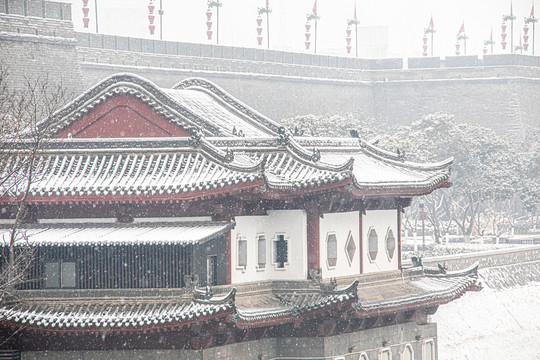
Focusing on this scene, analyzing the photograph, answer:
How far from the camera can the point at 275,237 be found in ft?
77.3

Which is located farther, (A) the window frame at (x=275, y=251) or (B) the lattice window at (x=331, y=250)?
(B) the lattice window at (x=331, y=250)

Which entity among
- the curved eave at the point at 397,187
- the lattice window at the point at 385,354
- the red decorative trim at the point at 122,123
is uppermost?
the red decorative trim at the point at 122,123

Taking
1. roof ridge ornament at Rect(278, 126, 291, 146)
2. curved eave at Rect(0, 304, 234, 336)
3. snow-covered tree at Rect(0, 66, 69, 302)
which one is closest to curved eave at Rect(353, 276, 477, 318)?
curved eave at Rect(0, 304, 234, 336)

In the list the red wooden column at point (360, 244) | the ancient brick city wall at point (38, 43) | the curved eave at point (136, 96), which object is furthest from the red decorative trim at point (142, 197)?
the ancient brick city wall at point (38, 43)

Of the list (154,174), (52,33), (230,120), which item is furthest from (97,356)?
(52,33)

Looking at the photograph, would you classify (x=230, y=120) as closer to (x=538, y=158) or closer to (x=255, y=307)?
(x=255, y=307)

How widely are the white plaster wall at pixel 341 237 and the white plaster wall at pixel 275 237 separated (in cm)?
48

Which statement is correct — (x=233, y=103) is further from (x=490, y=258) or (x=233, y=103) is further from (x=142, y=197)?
(x=490, y=258)

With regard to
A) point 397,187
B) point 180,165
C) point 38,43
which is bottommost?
point 397,187

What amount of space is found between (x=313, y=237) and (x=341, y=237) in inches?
46.9

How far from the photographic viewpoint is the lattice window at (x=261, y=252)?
2330 centimetres

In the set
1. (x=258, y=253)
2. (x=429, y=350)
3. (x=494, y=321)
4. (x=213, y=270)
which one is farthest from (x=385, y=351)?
(x=494, y=321)

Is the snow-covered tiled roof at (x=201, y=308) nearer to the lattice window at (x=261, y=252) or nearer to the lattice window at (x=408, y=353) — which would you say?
the lattice window at (x=261, y=252)

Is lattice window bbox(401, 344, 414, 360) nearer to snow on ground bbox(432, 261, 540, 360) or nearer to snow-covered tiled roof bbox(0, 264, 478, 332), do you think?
snow-covered tiled roof bbox(0, 264, 478, 332)
